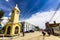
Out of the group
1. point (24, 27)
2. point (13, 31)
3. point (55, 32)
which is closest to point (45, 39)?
point (13, 31)

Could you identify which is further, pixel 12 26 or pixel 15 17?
pixel 15 17

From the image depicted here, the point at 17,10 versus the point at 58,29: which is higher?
the point at 17,10

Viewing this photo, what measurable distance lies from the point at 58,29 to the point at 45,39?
22549 mm

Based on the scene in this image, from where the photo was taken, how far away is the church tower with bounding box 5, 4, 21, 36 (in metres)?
33.4

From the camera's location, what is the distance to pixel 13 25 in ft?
111

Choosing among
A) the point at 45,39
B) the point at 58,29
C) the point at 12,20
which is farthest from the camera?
the point at 58,29

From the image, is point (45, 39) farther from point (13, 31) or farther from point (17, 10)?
point (17, 10)

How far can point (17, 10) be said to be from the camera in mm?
36750

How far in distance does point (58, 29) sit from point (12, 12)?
2124 centimetres

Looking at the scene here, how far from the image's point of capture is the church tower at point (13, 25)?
33406 mm

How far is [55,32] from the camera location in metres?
41.2

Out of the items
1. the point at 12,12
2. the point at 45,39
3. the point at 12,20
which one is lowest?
the point at 45,39

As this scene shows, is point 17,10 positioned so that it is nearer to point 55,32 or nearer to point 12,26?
point 12,26

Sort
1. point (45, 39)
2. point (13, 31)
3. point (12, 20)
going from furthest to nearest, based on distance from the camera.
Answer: point (12, 20)
point (13, 31)
point (45, 39)
